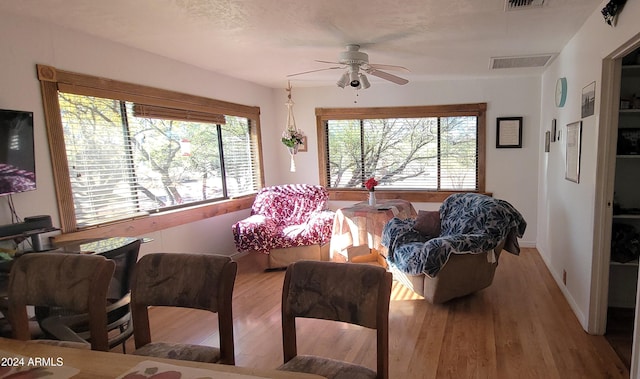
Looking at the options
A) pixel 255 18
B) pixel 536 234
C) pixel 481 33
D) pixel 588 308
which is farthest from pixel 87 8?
pixel 536 234

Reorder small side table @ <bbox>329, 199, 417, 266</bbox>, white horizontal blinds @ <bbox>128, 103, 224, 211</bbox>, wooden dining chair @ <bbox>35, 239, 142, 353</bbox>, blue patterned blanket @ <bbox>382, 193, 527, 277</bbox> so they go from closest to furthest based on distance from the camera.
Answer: wooden dining chair @ <bbox>35, 239, 142, 353</bbox>
blue patterned blanket @ <bbox>382, 193, 527, 277</bbox>
white horizontal blinds @ <bbox>128, 103, 224, 211</bbox>
small side table @ <bbox>329, 199, 417, 266</bbox>

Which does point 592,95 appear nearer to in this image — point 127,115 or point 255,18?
point 255,18

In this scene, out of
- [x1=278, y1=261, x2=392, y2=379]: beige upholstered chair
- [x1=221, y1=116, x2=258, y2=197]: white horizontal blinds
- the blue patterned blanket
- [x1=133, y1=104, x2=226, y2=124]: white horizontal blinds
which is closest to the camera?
[x1=278, y1=261, x2=392, y2=379]: beige upholstered chair

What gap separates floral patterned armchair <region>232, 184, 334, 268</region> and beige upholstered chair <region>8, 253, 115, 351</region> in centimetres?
252

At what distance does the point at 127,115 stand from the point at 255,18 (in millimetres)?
1603

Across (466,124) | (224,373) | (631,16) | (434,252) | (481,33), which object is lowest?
(434,252)

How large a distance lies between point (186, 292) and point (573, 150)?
3.12 m

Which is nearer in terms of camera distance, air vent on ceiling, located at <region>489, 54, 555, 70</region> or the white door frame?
the white door frame

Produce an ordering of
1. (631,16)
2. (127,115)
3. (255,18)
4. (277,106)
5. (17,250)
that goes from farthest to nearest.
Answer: (277,106) < (127,115) < (255,18) < (17,250) < (631,16)

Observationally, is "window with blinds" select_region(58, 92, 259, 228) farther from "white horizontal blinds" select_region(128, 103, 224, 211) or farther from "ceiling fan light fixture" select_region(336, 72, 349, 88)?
"ceiling fan light fixture" select_region(336, 72, 349, 88)

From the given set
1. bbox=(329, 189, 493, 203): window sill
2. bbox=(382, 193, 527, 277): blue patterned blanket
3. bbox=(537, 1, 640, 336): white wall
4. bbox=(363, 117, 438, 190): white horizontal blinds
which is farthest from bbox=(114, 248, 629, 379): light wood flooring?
bbox=(363, 117, 438, 190): white horizontal blinds

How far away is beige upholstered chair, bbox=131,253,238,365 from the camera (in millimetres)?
1498

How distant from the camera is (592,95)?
2.50m

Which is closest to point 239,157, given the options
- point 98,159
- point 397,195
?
point 98,159
